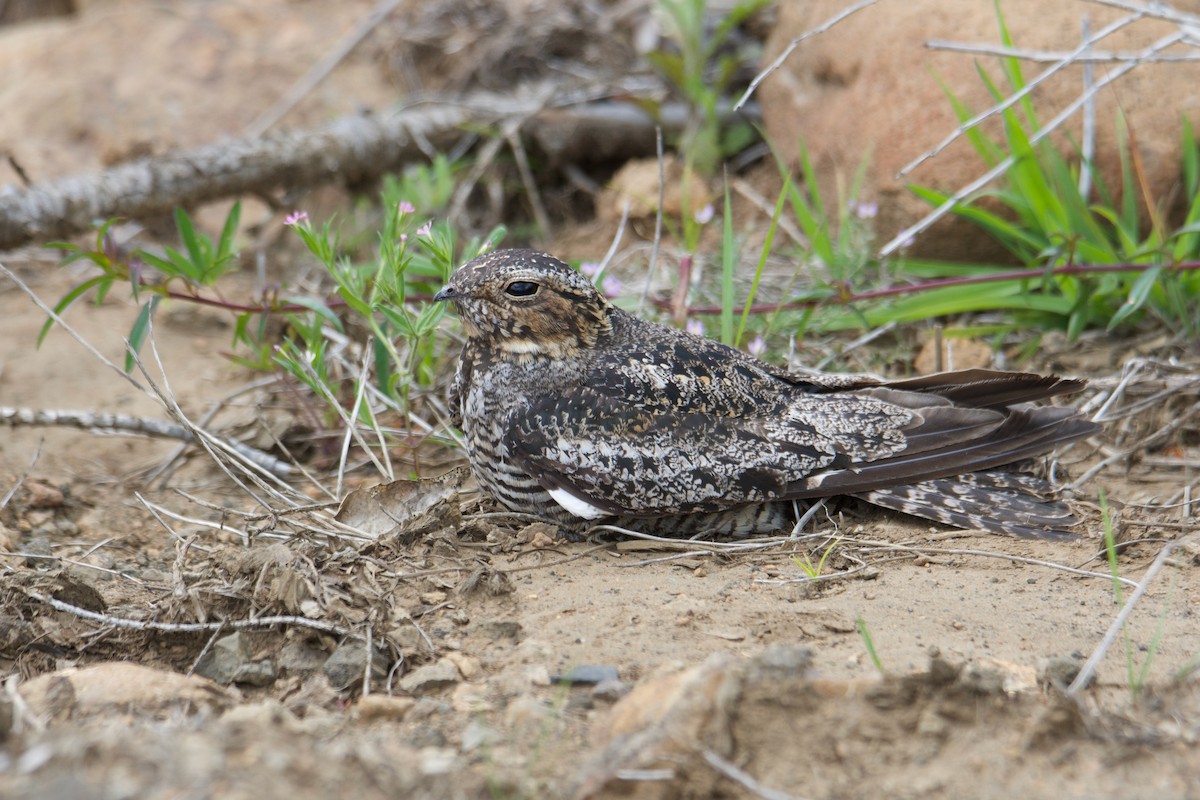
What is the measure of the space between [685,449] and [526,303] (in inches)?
24.3

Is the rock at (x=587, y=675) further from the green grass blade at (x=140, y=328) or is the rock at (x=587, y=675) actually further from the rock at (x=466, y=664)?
the green grass blade at (x=140, y=328)

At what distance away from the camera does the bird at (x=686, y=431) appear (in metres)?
3.18

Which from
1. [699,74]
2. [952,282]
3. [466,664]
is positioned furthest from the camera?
[699,74]

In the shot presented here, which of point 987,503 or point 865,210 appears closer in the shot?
point 987,503

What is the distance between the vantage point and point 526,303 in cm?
326

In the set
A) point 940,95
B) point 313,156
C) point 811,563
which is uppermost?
point 940,95

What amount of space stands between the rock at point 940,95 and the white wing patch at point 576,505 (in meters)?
2.06

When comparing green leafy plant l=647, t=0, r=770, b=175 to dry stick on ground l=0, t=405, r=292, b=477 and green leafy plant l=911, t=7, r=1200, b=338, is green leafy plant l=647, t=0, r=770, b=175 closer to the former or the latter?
→ green leafy plant l=911, t=7, r=1200, b=338

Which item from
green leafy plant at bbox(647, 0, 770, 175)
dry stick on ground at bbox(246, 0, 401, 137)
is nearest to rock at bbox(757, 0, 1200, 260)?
green leafy plant at bbox(647, 0, 770, 175)

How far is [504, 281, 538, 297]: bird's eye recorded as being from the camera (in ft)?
10.7

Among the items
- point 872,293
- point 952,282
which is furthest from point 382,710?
point 952,282

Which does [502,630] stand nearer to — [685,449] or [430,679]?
[430,679]

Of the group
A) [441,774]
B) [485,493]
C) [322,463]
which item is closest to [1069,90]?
[485,493]

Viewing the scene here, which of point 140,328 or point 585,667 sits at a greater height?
point 140,328
